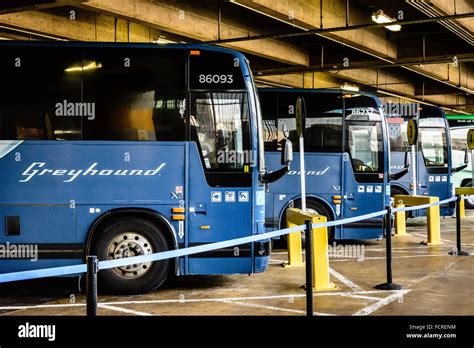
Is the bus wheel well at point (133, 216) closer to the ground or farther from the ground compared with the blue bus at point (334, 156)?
closer to the ground

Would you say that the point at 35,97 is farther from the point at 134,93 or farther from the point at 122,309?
the point at 122,309

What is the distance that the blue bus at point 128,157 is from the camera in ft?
28.2

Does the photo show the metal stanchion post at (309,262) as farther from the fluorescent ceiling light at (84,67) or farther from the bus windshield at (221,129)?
the fluorescent ceiling light at (84,67)

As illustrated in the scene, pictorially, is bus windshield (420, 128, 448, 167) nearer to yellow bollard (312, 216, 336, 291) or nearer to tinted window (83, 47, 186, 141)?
yellow bollard (312, 216, 336, 291)

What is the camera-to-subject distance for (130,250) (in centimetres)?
869

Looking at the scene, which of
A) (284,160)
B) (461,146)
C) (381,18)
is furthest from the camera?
(461,146)

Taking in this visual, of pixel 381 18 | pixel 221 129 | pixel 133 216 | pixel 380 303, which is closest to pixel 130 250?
pixel 133 216

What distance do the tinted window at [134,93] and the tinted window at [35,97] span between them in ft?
0.81

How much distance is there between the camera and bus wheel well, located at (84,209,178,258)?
28.4 feet

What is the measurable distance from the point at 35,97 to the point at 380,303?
5.25 metres

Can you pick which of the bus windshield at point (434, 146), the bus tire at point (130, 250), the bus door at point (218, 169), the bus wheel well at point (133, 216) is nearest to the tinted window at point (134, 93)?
the bus door at point (218, 169)

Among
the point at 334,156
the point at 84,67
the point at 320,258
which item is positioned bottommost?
the point at 320,258

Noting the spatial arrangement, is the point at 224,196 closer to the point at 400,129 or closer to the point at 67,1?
the point at 67,1

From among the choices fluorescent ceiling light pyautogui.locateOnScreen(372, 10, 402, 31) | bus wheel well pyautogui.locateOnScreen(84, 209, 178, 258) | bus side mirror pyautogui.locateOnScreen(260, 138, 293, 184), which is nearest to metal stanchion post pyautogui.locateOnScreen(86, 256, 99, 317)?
bus wheel well pyautogui.locateOnScreen(84, 209, 178, 258)
